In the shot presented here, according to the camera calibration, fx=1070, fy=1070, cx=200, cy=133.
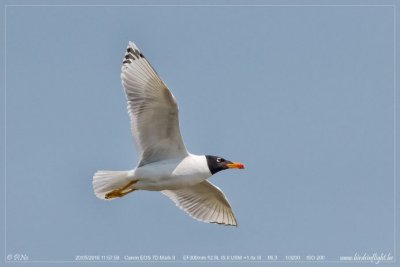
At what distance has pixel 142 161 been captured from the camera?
14.1 m

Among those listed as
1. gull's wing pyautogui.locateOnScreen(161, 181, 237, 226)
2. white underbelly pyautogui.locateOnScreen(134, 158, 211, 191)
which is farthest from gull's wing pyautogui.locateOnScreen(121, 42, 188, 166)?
gull's wing pyautogui.locateOnScreen(161, 181, 237, 226)

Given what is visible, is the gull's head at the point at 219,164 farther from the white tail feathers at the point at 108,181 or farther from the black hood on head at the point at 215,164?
the white tail feathers at the point at 108,181

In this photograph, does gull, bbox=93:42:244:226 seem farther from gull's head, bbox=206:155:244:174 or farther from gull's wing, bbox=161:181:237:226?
gull's wing, bbox=161:181:237:226

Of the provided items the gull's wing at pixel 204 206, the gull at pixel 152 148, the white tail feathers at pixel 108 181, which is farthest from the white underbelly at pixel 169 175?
the gull's wing at pixel 204 206

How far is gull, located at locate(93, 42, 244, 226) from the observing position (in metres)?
13.7

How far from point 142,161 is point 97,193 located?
0.76m

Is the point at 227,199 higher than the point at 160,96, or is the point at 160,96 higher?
the point at 160,96

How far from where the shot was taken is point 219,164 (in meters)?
14.0

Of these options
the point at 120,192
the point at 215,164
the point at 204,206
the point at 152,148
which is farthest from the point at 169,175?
the point at 204,206

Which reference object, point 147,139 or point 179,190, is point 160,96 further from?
point 179,190

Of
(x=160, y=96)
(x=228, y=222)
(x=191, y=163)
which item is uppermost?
(x=160, y=96)

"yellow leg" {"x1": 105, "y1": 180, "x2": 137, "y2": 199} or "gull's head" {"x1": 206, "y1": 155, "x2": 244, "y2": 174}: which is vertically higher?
"gull's head" {"x1": 206, "y1": 155, "x2": 244, "y2": 174}

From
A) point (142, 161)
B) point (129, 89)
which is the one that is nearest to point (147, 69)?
point (129, 89)

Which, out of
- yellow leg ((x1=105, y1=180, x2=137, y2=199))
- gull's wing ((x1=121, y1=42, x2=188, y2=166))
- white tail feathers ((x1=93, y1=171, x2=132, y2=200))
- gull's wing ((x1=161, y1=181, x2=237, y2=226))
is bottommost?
gull's wing ((x1=161, y1=181, x2=237, y2=226))
